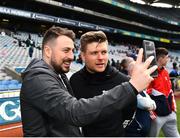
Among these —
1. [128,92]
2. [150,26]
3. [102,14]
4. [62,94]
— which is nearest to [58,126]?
[62,94]

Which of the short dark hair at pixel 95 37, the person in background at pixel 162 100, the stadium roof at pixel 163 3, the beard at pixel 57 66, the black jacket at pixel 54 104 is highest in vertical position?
the stadium roof at pixel 163 3

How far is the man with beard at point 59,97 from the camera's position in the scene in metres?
1.44

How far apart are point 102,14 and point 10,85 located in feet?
92.1

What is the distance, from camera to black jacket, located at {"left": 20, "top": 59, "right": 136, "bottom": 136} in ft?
4.73

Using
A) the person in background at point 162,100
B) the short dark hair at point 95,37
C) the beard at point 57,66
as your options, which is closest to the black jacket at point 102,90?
the short dark hair at point 95,37

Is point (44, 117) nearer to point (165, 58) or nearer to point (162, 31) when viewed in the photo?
point (165, 58)

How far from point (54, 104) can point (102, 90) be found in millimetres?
834

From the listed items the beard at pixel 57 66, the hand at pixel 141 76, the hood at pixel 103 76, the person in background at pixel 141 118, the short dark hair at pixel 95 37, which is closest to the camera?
the hand at pixel 141 76

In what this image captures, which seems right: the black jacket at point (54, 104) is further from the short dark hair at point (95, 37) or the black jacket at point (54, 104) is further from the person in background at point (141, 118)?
the person in background at point (141, 118)

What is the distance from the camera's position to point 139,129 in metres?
2.87

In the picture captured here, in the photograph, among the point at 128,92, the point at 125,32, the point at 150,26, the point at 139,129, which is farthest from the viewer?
the point at 150,26

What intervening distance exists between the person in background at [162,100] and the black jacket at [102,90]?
71.6 inches

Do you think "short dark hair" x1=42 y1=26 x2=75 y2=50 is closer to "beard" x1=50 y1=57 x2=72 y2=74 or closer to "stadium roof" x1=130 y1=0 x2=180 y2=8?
"beard" x1=50 y1=57 x2=72 y2=74

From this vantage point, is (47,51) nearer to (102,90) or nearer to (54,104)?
(54,104)
